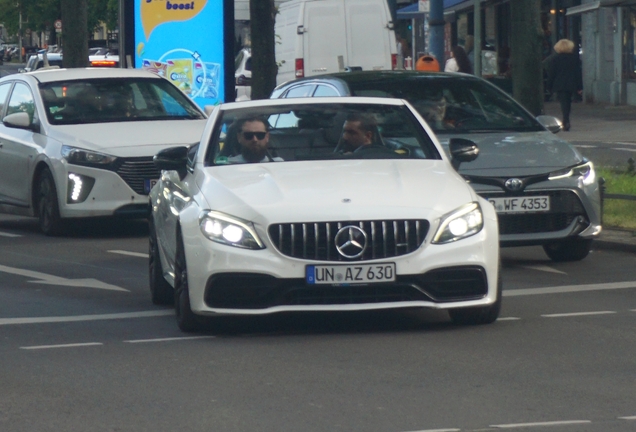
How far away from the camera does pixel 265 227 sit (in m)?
8.10

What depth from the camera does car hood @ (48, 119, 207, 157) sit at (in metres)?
14.7

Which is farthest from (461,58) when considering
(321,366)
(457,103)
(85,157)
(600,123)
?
(321,366)

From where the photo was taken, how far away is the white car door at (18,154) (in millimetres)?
15664

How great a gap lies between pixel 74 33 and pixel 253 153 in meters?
18.1

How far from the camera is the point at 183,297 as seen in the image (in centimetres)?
850

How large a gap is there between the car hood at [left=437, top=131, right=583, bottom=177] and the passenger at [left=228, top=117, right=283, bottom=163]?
2604 millimetres

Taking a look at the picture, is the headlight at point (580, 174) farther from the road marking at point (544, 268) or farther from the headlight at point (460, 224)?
the headlight at point (460, 224)

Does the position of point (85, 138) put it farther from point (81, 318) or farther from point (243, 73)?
point (243, 73)

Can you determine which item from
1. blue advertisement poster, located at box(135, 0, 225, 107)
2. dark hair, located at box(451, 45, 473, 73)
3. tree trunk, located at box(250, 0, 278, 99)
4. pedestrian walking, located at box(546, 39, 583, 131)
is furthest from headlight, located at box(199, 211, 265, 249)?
pedestrian walking, located at box(546, 39, 583, 131)

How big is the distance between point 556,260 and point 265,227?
4.85 metres

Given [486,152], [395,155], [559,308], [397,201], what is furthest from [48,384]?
[486,152]

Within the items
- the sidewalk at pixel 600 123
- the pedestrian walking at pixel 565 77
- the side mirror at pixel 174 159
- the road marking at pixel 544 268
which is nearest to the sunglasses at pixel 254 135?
the side mirror at pixel 174 159

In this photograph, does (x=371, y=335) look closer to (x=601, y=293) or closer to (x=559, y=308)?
(x=559, y=308)

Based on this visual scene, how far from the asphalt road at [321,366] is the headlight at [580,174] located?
3.11 ft
